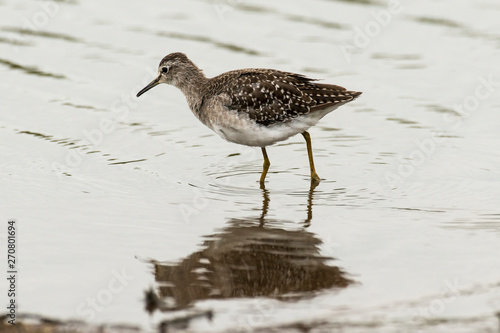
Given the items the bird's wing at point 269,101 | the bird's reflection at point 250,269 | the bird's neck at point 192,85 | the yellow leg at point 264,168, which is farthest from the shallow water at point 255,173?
the bird's wing at point 269,101

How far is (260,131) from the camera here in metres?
12.9

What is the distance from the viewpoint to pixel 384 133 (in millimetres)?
14992

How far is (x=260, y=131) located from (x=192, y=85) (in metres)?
1.85

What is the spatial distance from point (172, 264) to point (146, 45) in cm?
1029

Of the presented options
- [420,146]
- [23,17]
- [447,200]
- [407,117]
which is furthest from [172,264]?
[23,17]

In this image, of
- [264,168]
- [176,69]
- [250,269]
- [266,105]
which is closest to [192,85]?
[176,69]

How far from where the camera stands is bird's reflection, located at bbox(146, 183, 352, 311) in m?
8.78

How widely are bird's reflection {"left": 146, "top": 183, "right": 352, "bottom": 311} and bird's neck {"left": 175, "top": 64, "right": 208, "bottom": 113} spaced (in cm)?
330

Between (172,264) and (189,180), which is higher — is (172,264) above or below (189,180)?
below

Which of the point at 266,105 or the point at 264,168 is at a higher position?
the point at 266,105

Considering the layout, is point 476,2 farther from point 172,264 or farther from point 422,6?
point 172,264

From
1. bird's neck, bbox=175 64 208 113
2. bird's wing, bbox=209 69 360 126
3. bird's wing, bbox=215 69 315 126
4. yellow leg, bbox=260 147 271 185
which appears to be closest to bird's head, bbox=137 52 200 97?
bird's neck, bbox=175 64 208 113

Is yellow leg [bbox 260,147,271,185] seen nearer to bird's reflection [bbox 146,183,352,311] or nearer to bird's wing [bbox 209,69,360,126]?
bird's wing [bbox 209,69,360,126]

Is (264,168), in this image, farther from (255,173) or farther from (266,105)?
(266,105)
